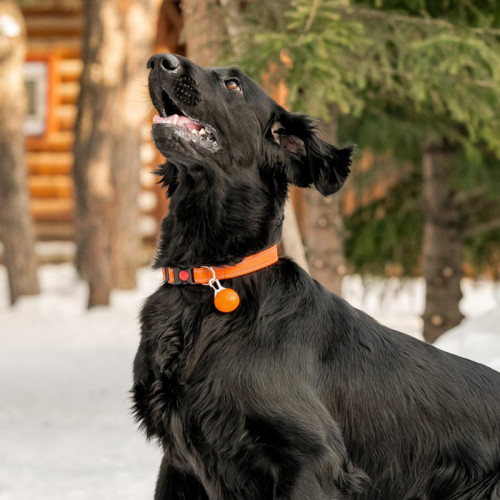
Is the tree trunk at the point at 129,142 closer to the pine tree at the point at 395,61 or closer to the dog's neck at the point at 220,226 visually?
the pine tree at the point at 395,61

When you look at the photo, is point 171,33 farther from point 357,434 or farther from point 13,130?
point 357,434

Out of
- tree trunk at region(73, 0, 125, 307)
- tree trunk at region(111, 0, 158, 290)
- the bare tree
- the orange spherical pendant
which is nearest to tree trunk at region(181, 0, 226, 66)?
the orange spherical pendant

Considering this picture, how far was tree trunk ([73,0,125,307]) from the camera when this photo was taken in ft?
38.6

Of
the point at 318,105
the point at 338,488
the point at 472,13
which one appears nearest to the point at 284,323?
the point at 338,488

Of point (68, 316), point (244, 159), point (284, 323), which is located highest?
point (244, 159)

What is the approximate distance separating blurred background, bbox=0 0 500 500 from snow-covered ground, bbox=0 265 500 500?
35mm

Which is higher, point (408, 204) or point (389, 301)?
point (408, 204)

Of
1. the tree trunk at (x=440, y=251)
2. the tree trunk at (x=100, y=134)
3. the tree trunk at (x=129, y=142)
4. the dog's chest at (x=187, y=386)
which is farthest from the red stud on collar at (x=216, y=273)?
the tree trunk at (x=129, y=142)

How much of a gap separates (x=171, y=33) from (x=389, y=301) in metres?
5.20

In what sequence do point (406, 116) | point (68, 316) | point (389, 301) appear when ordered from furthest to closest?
point (389, 301) < point (68, 316) < point (406, 116)

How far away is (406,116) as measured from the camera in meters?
7.93

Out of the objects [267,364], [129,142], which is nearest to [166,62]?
[267,364]

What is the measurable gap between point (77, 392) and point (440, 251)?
3.54 m

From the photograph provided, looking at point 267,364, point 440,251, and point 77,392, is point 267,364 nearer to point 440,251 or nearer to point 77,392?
point 77,392
